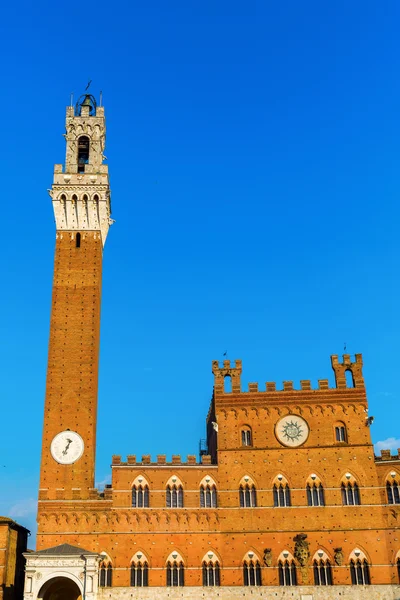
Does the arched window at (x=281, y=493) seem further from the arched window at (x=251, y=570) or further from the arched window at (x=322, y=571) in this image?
the arched window at (x=322, y=571)

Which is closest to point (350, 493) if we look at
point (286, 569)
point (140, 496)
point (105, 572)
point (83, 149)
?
point (286, 569)

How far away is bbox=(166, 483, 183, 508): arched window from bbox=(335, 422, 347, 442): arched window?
37.9ft

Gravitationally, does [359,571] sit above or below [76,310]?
below

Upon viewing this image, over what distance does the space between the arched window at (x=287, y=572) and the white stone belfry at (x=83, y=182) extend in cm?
2775

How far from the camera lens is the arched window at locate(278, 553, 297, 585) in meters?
41.5

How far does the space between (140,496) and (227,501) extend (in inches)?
234

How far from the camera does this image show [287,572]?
41.7 metres

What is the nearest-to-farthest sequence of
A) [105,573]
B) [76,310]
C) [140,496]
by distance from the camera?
[105,573]
[140,496]
[76,310]

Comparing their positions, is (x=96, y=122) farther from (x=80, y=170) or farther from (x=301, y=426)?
(x=301, y=426)

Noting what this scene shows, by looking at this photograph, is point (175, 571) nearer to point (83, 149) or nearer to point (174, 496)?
point (174, 496)

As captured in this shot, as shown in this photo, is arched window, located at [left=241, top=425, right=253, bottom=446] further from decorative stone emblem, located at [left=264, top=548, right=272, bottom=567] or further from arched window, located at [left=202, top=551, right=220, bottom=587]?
arched window, located at [left=202, top=551, right=220, bottom=587]

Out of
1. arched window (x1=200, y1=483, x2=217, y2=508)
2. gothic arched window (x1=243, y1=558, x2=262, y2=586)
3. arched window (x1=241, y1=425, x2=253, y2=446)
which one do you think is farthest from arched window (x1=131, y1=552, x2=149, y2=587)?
arched window (x1=241, y1=425, x2=253, y2=446)

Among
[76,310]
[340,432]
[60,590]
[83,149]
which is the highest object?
[83,149]

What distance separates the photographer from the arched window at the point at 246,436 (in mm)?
45062
